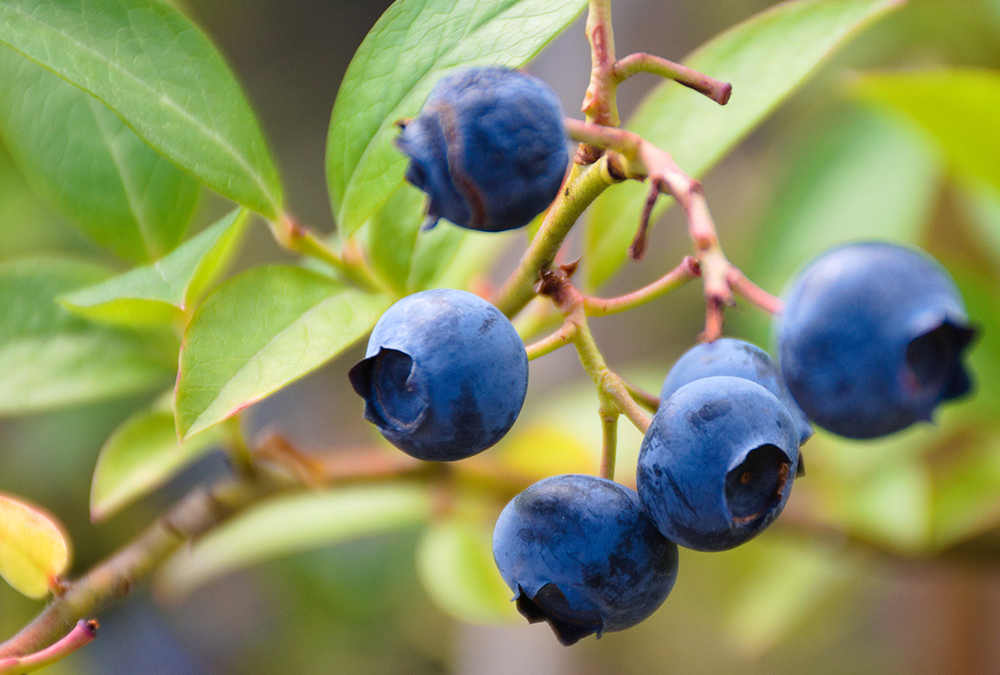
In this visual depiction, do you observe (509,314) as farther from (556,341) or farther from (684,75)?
(684,75)

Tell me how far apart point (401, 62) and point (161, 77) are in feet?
0.55

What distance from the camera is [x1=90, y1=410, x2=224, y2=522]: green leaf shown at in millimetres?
764

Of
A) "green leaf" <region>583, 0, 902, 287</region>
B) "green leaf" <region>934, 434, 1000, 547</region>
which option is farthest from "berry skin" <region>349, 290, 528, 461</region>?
"green leaf" <region>934, 434, 1000, 547</region>

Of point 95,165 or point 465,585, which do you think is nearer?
point 95,165

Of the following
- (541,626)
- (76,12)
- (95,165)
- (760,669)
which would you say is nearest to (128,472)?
(95,165)

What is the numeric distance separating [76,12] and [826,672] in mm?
2243

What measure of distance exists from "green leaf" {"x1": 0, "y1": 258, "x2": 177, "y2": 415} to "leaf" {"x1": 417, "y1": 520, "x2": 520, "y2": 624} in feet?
1.71

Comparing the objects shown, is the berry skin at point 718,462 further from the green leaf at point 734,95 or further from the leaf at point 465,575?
the leaf at point 465,575

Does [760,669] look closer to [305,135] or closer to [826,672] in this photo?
[826,672]

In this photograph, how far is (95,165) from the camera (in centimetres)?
77

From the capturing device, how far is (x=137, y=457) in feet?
2.58

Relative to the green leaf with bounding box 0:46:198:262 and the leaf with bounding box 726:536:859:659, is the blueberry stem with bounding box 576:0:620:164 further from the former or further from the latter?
the leaf with bounding box 726:536:859:659

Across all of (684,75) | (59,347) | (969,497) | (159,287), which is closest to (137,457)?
(59,347)

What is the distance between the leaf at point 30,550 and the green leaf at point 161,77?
268 mm
